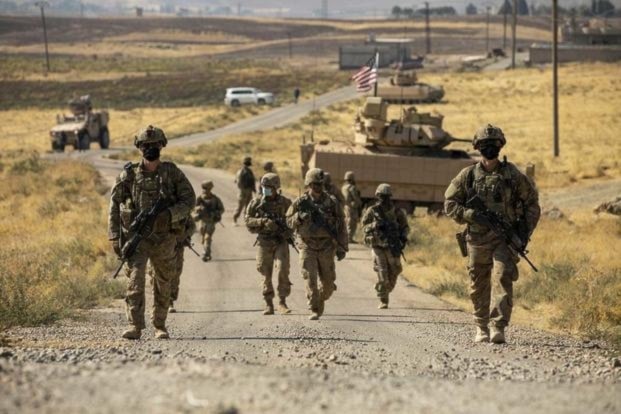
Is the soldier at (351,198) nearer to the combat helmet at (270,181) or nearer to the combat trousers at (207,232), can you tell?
the combat trousers at (207,232)

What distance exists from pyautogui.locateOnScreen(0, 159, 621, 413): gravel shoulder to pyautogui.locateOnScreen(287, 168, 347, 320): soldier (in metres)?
0.44

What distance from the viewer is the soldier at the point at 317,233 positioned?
45.0 feet

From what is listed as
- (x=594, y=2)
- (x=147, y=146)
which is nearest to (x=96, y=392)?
(x=147, y=146)

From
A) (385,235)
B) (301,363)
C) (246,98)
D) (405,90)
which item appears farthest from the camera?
(246,98)

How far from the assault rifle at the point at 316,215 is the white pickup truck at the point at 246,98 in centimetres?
6213

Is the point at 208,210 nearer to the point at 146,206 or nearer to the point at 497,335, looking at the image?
the point at 146,206

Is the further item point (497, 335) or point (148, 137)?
point (497, 335)

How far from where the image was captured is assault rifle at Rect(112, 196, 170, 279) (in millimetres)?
11352

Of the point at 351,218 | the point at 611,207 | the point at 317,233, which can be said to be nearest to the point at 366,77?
the point at 351,218

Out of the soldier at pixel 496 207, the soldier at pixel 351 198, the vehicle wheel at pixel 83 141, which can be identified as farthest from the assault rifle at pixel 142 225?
the vehicle wheel at pixel 83 141

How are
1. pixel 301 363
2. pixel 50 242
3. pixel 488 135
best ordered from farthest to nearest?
pixel 50 242 → pixel 488 135 → pixel 301 363

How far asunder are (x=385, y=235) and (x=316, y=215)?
1875mm

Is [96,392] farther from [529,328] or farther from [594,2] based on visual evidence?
[594,2]

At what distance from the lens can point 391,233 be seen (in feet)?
50.5
